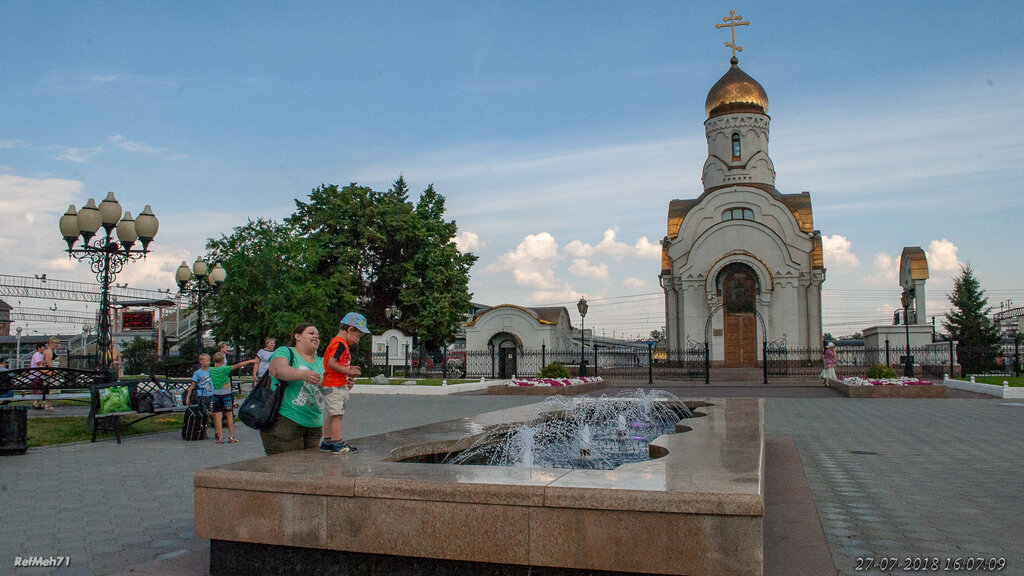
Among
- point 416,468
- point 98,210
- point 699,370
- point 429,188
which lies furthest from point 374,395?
point 429,188

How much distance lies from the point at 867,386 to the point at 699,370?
1079 centimetres

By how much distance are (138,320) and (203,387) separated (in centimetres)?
3264

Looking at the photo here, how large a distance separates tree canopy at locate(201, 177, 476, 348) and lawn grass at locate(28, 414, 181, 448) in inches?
779

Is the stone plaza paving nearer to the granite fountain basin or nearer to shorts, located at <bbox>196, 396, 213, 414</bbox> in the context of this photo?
shorts, located at <bbox>196, 396, 213, 414</bbox>

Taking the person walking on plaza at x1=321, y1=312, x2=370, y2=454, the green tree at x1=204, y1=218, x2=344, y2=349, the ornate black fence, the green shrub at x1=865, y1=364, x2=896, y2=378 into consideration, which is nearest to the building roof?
the ornate black fence

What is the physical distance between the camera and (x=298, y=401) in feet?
17.2

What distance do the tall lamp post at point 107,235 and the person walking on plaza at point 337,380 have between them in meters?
8.52

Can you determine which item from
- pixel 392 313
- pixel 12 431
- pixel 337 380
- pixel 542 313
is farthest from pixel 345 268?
pixel 337 380

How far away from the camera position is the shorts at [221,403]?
10.7 m

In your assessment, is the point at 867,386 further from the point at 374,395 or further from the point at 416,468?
the point at 416,468

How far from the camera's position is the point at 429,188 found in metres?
43.5

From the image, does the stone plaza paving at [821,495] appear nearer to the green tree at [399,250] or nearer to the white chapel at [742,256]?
the white chapel at [742,256]

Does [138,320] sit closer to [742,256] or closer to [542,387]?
[542,387]

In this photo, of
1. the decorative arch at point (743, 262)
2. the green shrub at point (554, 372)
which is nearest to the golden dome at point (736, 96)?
the decorative arch at point (743, 262)
